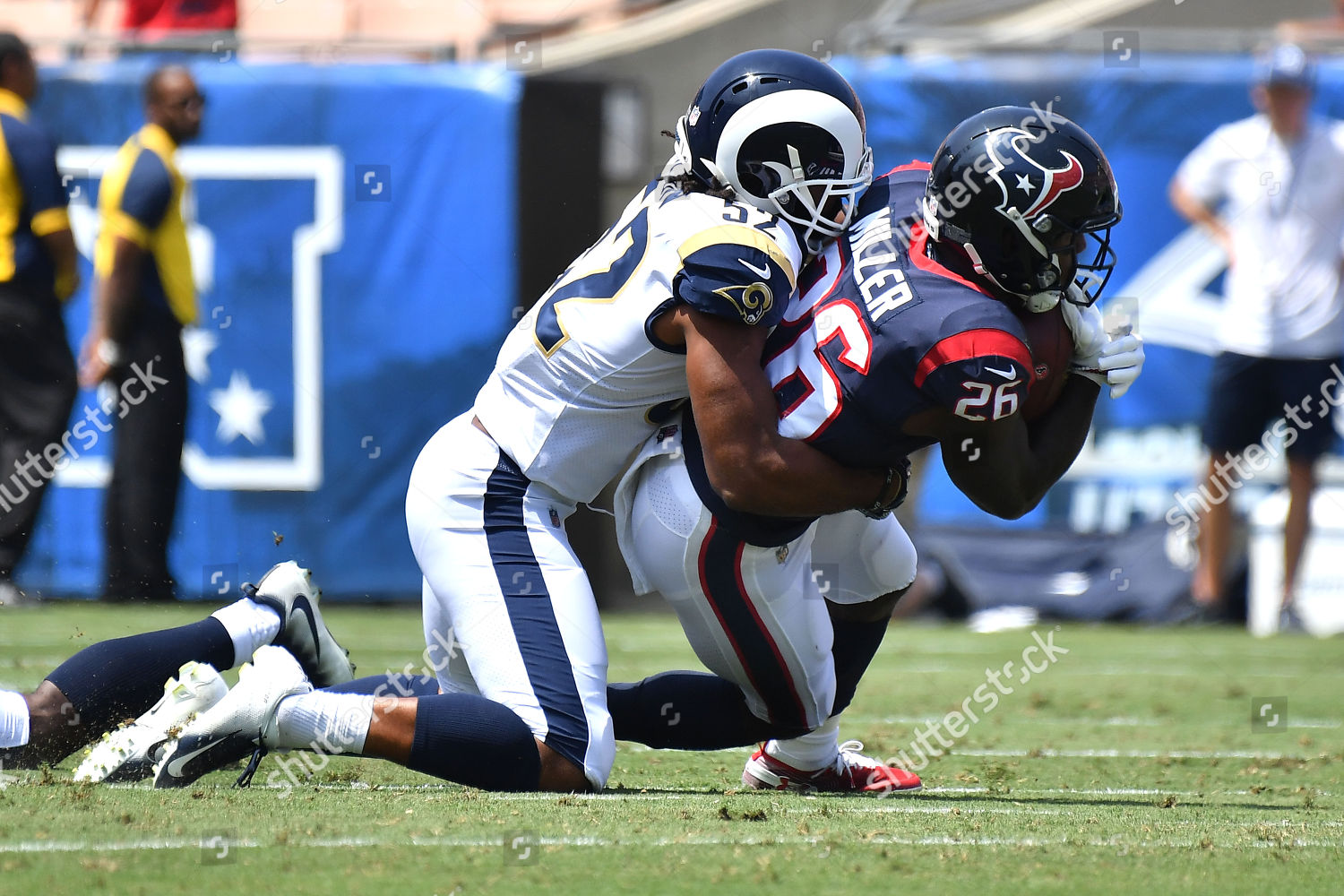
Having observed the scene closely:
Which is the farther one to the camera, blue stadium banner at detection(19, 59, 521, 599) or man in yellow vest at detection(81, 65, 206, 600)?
blue stadium banner at detection(19, 59, 521, 599)

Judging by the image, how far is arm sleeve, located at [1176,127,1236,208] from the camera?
7703 mm

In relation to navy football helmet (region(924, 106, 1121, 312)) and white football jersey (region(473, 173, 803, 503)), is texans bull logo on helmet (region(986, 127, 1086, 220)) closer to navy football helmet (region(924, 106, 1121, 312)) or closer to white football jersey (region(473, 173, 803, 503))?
navy football helmet (region(924, 106, 1121, 312))

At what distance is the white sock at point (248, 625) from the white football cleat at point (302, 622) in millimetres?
19

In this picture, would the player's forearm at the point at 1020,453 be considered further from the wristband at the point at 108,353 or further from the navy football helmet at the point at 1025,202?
the wristband at the point at 108,353

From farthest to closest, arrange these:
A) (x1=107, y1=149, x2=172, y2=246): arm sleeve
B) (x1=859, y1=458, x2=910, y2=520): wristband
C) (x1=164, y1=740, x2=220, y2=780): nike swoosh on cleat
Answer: (x1=107, y1=149, x2=172, y2=246): arm sleeve → (x1=859, y1=458, x2=910, y2=520): wristband → (x1=164, y1=740, x2=220, y2=780): nike swoosh on cleat

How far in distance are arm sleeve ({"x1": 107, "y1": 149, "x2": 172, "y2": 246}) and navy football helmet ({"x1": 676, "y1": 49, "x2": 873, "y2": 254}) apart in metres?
5.01

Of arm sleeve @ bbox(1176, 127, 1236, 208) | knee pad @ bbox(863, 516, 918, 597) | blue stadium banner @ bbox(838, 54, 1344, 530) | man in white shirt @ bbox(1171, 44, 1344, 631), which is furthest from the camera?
blue stadium banner @ bbox(838, 54, 1344, 530)

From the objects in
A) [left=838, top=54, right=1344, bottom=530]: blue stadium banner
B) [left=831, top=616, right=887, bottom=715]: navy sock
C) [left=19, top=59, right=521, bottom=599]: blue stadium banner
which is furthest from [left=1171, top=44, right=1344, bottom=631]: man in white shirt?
[left=831, top=616, right=887, bottom=715]: navy sock

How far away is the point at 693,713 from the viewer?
136 inches

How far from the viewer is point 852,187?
3174 mm

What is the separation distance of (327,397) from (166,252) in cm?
103

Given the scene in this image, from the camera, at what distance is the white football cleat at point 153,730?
3070 millimetres

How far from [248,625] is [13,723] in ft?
1.66

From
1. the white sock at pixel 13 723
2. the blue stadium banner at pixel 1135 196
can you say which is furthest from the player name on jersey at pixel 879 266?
the blue stadium banner at pixel 1135 196
